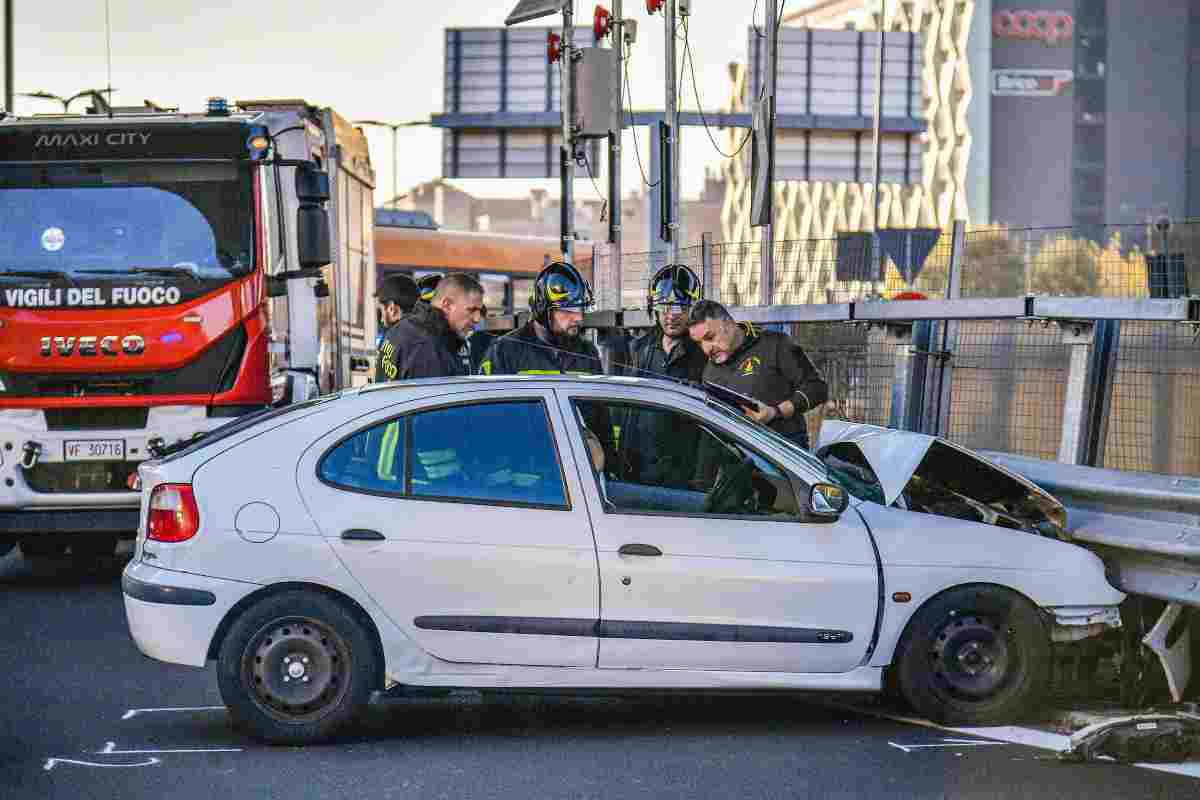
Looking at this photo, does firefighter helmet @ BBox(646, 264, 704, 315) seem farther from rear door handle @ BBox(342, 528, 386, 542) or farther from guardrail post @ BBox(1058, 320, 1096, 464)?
rear door handle @ BBox(342, 528, 386, 542)

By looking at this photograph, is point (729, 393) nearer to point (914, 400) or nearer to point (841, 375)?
point (914, 400)

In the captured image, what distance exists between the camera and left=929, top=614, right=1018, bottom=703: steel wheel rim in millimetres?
7316

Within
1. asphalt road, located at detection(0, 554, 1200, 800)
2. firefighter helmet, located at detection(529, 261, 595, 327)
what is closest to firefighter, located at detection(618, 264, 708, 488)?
firefighter helmet, located at detection(529, 261, 595, 327)

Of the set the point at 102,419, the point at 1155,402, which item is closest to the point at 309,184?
the point at 102,419

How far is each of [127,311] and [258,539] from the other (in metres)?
5.69

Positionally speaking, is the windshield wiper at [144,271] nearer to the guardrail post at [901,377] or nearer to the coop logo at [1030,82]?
the guardrail post at [901,377]

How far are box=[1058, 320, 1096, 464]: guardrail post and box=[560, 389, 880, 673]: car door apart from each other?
437 centimetres

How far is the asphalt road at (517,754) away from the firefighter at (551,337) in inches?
87.1

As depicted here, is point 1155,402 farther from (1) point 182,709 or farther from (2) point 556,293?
(1) point 182,709

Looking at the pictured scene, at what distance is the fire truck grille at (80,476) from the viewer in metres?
12.4

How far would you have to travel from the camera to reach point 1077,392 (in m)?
11.4

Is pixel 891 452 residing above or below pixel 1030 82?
below

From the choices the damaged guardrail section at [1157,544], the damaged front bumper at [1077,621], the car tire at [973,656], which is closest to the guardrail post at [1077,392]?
the damaged guardrail section at [1157,544]

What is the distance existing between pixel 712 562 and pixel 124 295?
6.36 meters
